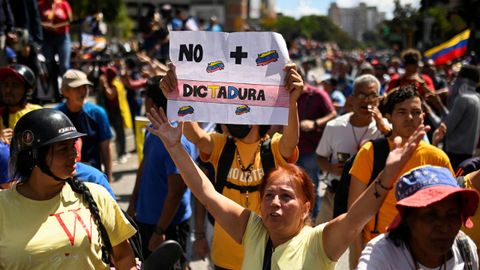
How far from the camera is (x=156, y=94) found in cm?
453

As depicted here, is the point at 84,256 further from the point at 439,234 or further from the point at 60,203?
the point at 439,234

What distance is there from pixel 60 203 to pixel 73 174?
0.15 meters

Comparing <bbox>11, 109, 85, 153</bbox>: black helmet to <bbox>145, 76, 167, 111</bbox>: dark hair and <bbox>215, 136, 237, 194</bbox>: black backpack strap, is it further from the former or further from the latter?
<bbox>145, 76, 167, 111</bbox>: dark hair

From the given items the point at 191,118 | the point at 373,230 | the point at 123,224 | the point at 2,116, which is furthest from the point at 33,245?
the point at 2,116

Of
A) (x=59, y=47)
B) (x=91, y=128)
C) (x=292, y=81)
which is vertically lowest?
(x=59, y=47)

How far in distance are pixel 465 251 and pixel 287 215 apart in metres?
0.76

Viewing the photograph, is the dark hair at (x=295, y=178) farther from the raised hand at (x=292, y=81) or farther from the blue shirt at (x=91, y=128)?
the blue shirt at (x=91, y=128)

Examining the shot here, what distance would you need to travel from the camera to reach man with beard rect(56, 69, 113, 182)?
18.2 feet

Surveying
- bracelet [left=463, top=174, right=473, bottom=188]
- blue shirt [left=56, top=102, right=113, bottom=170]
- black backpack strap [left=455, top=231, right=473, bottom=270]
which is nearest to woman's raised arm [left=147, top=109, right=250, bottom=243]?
black backpack strap [left=455, top=231, right=473, bottom=270]

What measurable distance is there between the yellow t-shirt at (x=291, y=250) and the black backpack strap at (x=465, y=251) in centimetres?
53

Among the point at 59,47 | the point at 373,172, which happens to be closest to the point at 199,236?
the point at 373,172

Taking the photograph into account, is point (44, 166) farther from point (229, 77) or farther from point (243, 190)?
point (243, 190)

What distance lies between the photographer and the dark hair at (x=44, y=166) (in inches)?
115

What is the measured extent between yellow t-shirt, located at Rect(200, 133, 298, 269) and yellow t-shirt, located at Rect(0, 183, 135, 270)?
0.98 meters
